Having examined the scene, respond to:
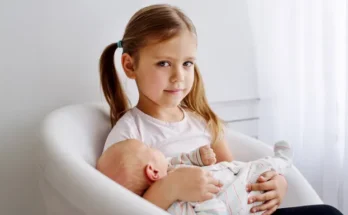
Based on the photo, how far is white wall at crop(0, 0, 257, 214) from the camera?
144 cm

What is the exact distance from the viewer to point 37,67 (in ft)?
4.85

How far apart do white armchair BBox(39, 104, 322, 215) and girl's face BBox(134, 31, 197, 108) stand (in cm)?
19

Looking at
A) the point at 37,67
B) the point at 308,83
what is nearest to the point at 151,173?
the point at 37,67

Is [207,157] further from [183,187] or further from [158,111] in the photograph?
Answer: [158,111]

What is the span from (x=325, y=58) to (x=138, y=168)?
3.04 feet

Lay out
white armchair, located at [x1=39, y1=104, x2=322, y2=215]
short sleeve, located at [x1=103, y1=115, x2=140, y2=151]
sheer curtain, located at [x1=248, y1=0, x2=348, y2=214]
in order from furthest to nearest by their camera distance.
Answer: sheer curtain, located at [x1=248, y1=0, x2=348, y2=214] < short sleeve, located at [x1=103, y1=115, x2=140, y2=151] < white armchair, located at [x1=39, y1=104, x2=322, y2=215]

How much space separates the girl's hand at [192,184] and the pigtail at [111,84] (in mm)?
432

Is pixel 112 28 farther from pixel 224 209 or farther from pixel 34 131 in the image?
pixel 224 209

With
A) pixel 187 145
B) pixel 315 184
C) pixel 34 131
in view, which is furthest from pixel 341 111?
pixel 34 131

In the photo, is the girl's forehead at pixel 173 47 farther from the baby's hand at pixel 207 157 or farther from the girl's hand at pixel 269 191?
the girl's hand at pixel 269 191

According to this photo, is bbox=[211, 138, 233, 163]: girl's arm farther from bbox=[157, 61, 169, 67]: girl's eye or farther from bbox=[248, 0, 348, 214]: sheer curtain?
bbox=[248, 0, 348, 214]: sheer curtain

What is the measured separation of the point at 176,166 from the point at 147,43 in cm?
34

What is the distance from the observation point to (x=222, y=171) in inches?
43.4

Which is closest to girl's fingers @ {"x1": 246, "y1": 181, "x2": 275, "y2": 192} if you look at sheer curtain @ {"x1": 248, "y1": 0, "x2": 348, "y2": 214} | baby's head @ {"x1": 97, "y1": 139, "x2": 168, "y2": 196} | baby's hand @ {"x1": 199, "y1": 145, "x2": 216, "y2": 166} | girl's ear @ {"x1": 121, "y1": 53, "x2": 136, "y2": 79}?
baby's hand @ {"x1": 199, "y1": 145, "x2": 216, "y2": 166}
